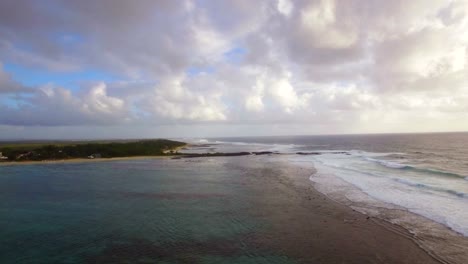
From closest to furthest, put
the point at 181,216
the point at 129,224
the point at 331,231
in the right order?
the point at 331,231, the point at 129,224, the point at 181,216

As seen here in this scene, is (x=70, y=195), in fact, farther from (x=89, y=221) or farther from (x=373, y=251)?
(x=373, y=251)

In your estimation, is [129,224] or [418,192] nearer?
[129,224]

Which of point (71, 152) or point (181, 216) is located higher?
point (71, 152)

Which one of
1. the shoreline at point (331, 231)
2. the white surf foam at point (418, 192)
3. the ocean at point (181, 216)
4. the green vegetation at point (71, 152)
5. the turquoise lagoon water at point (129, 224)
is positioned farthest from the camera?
the green vegetation at point (71, 152)

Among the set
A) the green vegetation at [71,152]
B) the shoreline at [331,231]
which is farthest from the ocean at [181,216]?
the green vegetation at [71,152]

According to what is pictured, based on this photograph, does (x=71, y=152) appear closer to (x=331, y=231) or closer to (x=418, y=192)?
(x=331, y=231)

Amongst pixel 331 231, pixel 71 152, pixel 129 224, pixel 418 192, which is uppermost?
pixel 71 152

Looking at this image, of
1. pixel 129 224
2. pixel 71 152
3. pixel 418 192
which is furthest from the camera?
pixel 71 152

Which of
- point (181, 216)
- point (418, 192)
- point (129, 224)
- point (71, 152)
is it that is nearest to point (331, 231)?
point (181, 216)

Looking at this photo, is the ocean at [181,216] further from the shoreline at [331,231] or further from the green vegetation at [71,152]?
the green vegetation at [71,152]
